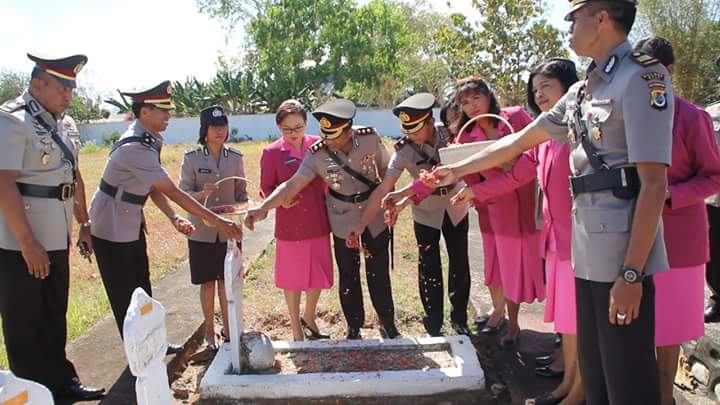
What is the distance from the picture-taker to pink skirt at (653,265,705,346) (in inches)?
102

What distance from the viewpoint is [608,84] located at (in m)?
2.00

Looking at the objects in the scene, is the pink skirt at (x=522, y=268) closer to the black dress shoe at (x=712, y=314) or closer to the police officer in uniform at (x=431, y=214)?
the police officer in uniform at (x=431, y=214)

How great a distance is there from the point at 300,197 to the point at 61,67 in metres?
1.72

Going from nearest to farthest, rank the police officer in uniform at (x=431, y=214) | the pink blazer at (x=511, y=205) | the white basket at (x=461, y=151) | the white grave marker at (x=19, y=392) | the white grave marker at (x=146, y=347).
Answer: the white grave marker at (x=19, y=392)
the white grave marker at (x=146, y=347)
the white basket at (x=461, y=151)
the pink blazer at (x=511, y=205)
the police officer in uniform at (x=431, y=214)

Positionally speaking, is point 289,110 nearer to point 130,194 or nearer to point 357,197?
point 357,197

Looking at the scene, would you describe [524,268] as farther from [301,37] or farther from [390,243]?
[301,37]

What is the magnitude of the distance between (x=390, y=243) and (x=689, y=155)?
2.22 meters

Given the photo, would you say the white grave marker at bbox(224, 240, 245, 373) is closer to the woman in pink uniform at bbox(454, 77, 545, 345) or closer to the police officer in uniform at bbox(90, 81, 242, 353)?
the police officer in uniform at bbox(90, 81, 242, 353)

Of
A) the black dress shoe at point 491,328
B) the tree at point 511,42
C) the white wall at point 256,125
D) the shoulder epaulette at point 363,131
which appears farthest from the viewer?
the white wall at point 256,125

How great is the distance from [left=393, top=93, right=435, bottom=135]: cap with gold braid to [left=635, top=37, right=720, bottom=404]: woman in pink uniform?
1.60 m

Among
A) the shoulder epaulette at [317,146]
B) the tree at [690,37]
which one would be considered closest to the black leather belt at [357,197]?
the shoulder epaulette at [317,146]

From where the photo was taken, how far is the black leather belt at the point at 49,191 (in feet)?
10.5

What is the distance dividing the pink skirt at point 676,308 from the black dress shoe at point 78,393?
3153 mm

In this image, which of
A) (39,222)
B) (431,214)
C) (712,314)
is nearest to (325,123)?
(431,214)
